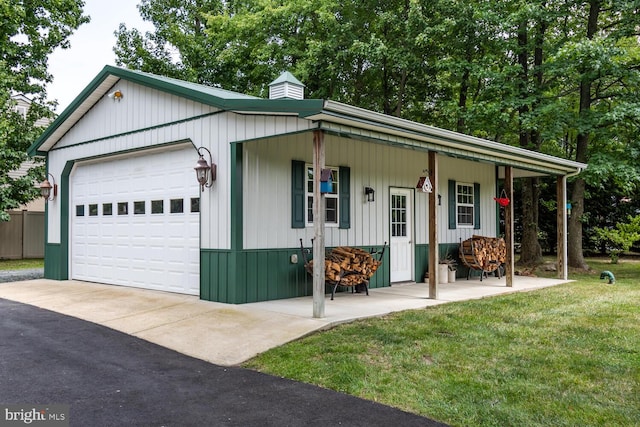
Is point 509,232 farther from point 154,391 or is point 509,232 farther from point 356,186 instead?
point 154,391

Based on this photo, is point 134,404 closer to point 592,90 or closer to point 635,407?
point 635,407

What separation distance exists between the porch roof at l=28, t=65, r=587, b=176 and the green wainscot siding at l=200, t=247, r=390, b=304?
2.07 metres

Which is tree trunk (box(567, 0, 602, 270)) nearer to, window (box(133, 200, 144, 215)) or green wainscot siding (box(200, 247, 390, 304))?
Result: green wainscot siding (box(200, 247, 390, 304))

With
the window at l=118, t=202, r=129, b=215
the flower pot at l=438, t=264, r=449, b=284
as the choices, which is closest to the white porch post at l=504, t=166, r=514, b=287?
the flower pot at l=438, t=264, r=449, b=284

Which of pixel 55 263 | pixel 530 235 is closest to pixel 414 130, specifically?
pixel 55 263

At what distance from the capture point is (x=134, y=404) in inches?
145

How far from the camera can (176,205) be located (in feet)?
27.2

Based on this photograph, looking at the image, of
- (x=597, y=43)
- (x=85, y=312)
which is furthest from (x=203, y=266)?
(x=597, y=43)

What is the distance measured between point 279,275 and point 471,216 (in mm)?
5863

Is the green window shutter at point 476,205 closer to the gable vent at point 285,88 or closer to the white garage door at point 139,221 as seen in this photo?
the gable vent at point 285,88

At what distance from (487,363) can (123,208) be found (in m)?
7.09

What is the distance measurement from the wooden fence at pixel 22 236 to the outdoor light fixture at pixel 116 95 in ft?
31.5

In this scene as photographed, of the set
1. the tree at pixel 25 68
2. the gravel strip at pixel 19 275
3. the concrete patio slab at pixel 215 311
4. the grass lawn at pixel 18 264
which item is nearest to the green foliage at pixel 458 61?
the tree at pixel 25 68

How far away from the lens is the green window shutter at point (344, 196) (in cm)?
880
